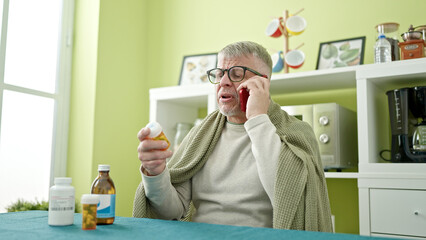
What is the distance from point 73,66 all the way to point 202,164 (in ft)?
5.67

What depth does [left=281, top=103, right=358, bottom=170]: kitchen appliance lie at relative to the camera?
2.03 meters

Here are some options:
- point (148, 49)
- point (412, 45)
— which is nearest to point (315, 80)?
point (412, 45)

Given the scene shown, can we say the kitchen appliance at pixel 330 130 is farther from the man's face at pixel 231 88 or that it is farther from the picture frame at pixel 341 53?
the man's face at pixel 231 88

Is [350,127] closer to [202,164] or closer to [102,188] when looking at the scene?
[202,164]

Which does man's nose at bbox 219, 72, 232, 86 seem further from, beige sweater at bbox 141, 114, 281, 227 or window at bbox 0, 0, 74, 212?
window at bbox 0, 0, 74, 212

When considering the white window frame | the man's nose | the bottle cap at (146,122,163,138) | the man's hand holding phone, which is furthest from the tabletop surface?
the white window frame

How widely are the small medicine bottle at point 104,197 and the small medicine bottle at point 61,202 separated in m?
0.07

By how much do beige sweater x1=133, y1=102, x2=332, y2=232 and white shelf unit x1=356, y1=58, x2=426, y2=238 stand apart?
560 millimetres

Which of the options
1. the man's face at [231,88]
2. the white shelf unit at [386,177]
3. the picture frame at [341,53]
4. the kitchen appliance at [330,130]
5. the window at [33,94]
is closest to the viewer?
the man's face at [231,88]

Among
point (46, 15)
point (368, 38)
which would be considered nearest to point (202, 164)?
point (368, 38)

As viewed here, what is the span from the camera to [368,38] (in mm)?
2332

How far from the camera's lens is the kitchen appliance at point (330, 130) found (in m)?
2.03

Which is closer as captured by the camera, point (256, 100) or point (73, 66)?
point (256, 100)

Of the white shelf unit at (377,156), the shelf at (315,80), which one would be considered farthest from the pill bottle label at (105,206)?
the shelf at (315,80)
